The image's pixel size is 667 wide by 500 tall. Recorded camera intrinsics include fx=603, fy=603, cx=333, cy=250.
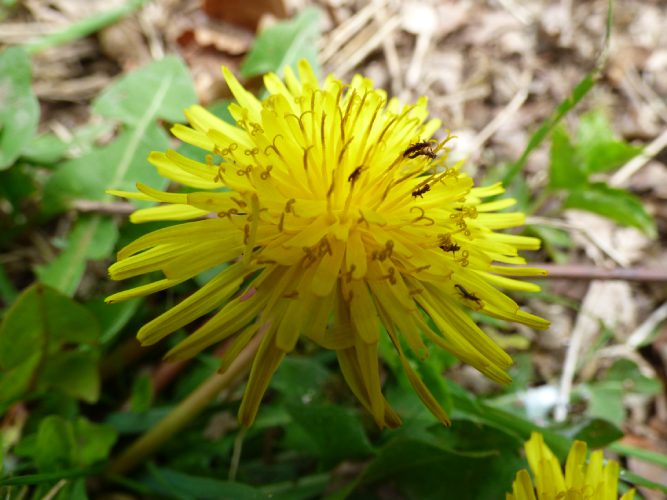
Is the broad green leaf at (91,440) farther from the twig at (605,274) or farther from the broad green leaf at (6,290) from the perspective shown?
the twig at (605,274)

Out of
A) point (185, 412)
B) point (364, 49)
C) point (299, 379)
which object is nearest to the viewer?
point (185, 412)

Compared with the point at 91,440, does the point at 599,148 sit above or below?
above

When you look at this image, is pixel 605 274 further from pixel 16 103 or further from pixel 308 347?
pixel 16 103

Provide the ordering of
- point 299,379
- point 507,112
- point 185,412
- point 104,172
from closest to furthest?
point 185,412
point 299,379
point 104,172
point 507,112

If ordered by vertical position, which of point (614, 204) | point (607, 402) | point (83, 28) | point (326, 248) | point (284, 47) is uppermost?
point (284, 47)

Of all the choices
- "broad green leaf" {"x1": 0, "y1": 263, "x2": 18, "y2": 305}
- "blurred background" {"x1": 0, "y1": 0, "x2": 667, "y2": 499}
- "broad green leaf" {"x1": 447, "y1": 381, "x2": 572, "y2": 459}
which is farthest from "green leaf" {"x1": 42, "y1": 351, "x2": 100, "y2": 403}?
"broad green leaf" {"x1": 447, "y1": 381, "x2": 572, "y2": 459}

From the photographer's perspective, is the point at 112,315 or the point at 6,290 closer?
the point at 112,315

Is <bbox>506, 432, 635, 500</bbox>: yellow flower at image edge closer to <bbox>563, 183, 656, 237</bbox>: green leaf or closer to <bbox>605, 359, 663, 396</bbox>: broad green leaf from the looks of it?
<bbox>605, 359, 663, 396</bbox>: broad green leaf

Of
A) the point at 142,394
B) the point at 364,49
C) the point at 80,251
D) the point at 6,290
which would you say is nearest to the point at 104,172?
the point at 80,251
